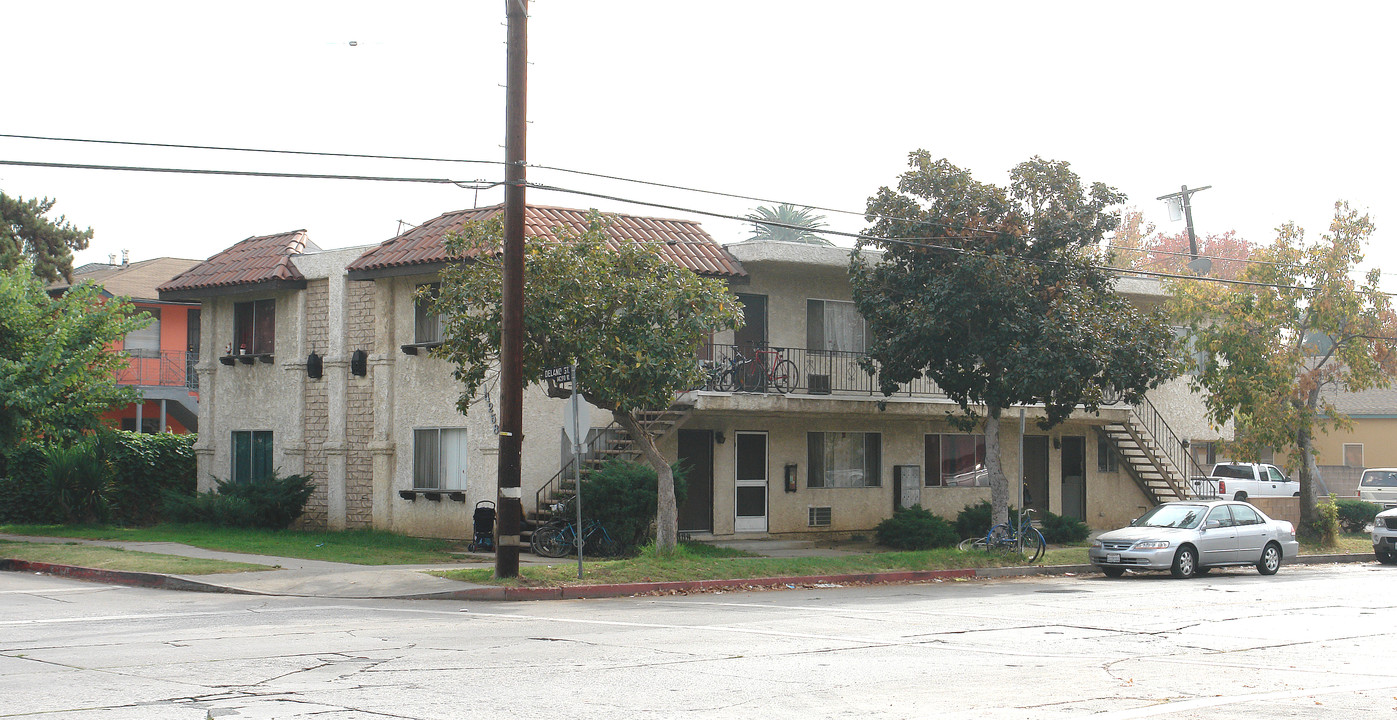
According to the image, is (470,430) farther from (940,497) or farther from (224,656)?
(224,656)

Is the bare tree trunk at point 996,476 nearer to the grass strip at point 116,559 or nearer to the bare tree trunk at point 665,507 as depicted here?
the bare tree trunk at point 665,507

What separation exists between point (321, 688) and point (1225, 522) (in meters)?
17.9

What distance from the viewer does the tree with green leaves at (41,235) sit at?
41.9 metres

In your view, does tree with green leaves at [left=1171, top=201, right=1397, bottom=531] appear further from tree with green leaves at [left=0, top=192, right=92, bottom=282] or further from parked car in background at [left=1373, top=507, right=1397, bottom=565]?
tree with green leaves at [left=0, top=192, right=92, bottom=282]

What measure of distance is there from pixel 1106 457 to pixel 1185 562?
11739 mm

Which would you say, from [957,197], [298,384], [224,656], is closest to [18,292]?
[298,384]

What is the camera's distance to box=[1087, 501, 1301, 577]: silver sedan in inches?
830

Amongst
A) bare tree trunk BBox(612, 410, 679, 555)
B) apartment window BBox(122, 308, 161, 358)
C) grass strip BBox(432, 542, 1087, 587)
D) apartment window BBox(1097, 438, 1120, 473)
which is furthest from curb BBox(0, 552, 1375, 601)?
apartment window BBox(122, 308, 161, 358)

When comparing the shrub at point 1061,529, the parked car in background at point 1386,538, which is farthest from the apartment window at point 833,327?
the parked car in background at point 1386,538

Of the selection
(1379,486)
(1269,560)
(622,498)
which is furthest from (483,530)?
(1379,486)

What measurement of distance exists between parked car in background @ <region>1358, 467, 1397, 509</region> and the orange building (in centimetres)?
3760

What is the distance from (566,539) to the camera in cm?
A: 2169

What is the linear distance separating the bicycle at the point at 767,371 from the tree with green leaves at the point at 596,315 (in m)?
5.29

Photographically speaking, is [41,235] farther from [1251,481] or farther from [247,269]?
[1251,481]
